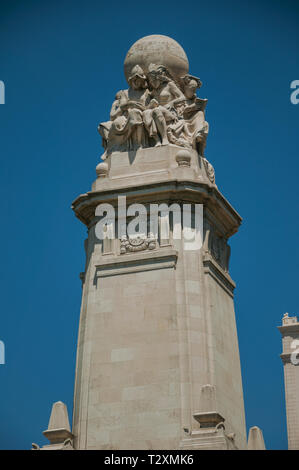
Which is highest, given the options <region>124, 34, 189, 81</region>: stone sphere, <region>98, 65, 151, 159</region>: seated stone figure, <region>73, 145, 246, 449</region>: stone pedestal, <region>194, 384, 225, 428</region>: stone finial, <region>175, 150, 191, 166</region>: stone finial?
<region>124, 34, 189, 81</region>: stone sphere

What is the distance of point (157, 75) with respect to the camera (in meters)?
34.4

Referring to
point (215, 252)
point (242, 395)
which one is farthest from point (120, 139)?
point (242, 395)

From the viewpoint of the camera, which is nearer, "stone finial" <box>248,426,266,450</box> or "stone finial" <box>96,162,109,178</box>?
"stone finial" <box>248,426,266,450</box>

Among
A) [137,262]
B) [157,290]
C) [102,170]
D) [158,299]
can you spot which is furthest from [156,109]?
[158,299]

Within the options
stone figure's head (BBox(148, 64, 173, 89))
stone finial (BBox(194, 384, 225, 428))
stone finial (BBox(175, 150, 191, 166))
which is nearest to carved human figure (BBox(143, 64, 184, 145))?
stone figure's head (BBox(148, 64, 173, 89))

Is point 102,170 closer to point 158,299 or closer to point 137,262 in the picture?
point 137,262

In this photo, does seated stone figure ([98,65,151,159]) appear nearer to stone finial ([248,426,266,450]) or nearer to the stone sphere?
the stone sphere

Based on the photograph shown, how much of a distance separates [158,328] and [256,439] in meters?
4.77

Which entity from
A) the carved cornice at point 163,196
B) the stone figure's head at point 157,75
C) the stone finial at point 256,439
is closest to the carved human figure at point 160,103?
the stone figure's head at point 157,75

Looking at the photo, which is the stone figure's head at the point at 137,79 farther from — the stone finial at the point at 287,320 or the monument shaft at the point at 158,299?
the stone finial at the point at 287,320

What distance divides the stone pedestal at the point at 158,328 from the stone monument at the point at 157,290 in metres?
0.04

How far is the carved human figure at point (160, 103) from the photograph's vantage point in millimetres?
33406

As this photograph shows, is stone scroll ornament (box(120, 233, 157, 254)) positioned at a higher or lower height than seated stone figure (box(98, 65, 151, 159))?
lower

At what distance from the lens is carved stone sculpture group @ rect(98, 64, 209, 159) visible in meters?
33.6
